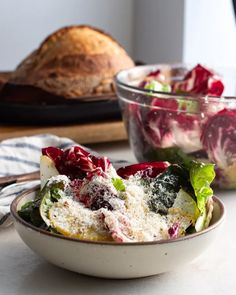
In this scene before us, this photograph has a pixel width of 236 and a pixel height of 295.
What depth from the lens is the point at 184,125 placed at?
1.24 meters

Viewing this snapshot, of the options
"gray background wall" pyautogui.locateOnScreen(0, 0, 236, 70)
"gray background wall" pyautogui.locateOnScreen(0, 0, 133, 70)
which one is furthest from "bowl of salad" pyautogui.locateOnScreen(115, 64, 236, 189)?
"gray background wall" pyautogui.locateOnScreen(0, 0, 133, 70)

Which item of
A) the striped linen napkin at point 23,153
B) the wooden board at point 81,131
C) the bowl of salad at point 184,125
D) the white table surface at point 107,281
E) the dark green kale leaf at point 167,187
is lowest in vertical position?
the wooden board at point 81,131

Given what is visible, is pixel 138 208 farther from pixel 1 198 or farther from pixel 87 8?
pixel 87 8

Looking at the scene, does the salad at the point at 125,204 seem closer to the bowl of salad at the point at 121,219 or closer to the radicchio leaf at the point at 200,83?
the bowl of salad at the point at 121,219

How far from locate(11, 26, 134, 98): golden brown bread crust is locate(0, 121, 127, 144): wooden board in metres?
0.11

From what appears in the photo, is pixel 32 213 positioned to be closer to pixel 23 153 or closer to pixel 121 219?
pixel 121 219

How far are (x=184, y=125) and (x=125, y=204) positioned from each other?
380mm

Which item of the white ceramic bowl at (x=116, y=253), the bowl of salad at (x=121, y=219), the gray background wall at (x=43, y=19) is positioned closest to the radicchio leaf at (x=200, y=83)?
the bowl of salad at (x=121, y=219)

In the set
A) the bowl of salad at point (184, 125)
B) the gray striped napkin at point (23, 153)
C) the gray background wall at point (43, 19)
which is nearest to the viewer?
the bowl of salad at point (184, 125)

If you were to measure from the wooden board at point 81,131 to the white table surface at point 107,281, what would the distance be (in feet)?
1.97

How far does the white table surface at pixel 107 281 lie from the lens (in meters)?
0.87

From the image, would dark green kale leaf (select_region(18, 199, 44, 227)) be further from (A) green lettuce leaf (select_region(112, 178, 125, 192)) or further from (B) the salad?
(A) green lettuce leaf (select_region(112, 178, 125, 192))

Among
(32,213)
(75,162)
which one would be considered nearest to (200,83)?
(75,162)

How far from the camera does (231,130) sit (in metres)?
1.21
